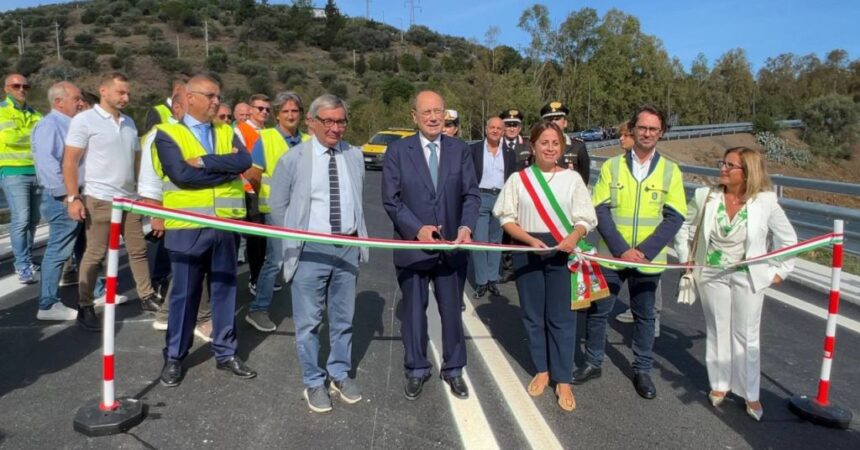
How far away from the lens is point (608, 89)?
66375 millimetres

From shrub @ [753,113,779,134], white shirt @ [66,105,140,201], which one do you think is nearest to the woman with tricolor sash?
white shirt @ [66,105,140,201]

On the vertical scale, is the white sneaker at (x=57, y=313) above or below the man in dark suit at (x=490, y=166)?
below

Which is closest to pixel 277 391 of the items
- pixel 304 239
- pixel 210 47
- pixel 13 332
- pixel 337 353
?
pixel 337 353

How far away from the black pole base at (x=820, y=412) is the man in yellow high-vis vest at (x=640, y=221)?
82cm

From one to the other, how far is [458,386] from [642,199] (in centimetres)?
175

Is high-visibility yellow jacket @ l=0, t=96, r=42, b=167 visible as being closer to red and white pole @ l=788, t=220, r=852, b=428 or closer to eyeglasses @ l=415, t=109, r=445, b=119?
eyeglasses @ l=415, t=109, r=445, b=119

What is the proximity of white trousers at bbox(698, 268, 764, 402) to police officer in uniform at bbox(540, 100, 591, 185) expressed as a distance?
95.1 inches

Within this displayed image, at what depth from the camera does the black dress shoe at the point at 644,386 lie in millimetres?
3881

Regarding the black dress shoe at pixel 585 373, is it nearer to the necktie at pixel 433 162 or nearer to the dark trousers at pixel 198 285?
the necktie at pixel 433 162

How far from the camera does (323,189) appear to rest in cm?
381

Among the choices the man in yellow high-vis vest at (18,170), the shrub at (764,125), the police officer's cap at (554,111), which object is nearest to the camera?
the police officer's cap at (554,111)

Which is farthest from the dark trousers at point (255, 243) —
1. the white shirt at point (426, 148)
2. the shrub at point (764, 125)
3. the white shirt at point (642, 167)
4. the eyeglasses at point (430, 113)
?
the shrub at point (764, 125)

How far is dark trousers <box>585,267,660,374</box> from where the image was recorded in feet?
13.2

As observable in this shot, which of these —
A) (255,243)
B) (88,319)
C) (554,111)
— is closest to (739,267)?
(554,111)
